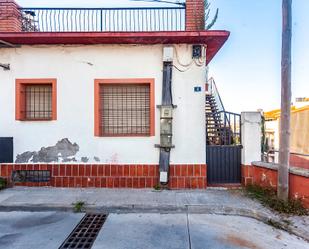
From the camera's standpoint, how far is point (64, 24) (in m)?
7.96

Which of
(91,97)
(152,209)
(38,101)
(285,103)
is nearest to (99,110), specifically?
(91,97)

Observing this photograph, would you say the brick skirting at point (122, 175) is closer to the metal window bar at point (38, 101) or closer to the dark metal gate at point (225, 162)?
the dark metal gate at point (225, 162)

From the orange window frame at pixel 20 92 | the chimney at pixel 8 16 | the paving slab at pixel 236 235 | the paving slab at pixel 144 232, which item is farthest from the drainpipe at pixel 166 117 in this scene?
the chimney at pixel 8 16

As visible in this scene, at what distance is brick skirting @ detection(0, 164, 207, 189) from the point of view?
24.4 feet

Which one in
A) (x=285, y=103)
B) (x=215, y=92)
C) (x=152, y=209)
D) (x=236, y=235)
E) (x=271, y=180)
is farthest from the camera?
(x=215, y=92)

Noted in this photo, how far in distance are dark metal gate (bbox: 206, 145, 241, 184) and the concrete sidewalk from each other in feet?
2.34

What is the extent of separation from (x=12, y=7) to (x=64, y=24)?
1.44 metres

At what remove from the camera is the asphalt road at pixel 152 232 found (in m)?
4.30

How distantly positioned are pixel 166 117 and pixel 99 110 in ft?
6.15

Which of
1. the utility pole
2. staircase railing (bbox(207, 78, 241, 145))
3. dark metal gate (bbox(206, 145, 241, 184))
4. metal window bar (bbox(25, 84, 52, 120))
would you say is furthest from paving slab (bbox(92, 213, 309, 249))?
metal window bar (bbox(25, 84, 52, 120))

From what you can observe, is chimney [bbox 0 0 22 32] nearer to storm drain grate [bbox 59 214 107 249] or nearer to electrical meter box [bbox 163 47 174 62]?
electrical meter box [bbox 163 47 174 62]

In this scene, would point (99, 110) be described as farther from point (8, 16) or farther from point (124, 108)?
point (8, 16)

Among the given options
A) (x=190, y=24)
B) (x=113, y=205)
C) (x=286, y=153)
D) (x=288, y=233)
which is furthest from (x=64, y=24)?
(x=288, y=233)

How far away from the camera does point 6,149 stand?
7496mm
